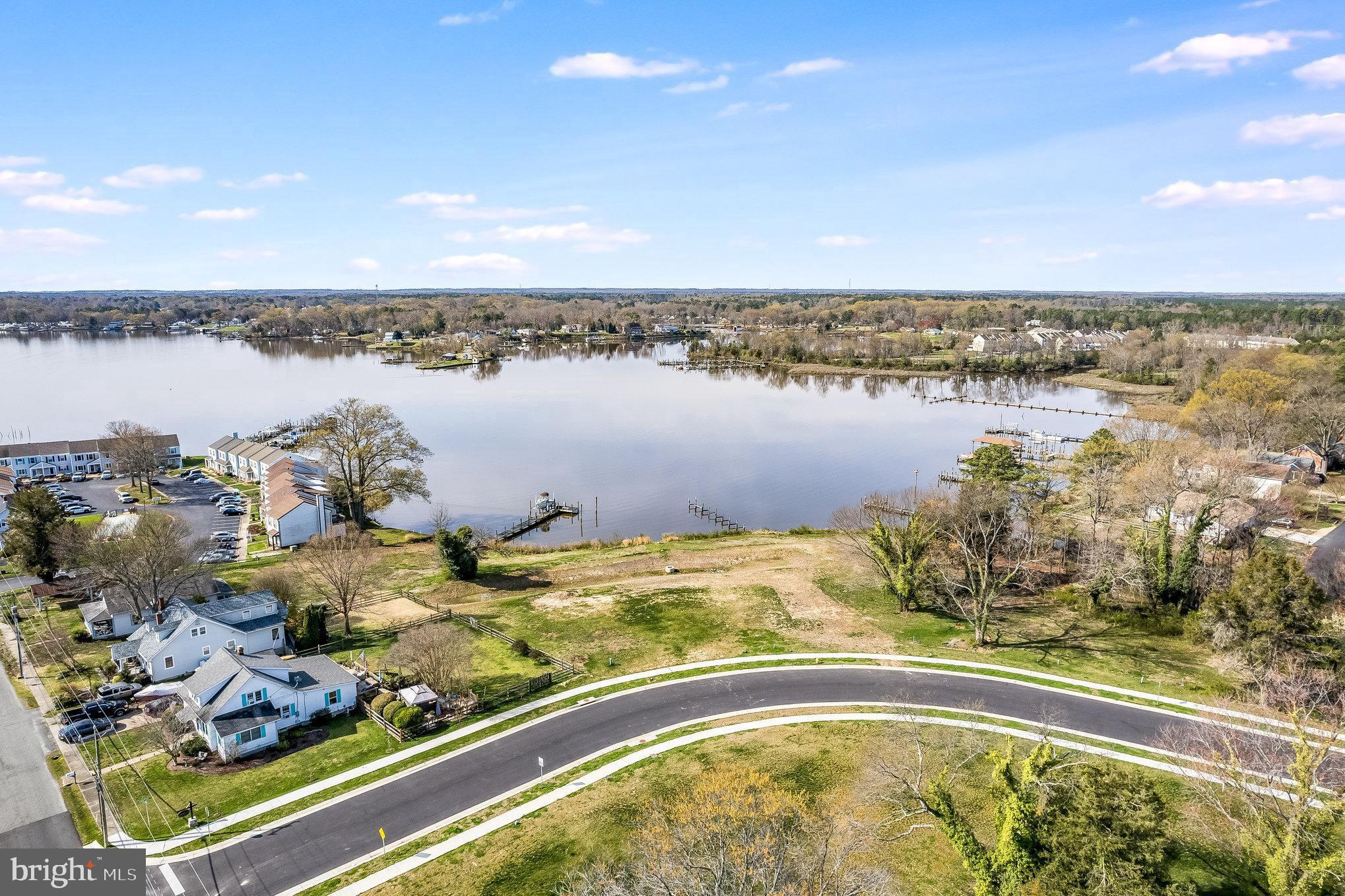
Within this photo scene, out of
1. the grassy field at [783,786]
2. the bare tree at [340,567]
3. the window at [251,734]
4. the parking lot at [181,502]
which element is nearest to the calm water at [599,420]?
the parking lot at [181,502]

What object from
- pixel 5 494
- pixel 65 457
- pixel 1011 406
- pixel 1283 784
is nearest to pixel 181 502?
pixel 5 494

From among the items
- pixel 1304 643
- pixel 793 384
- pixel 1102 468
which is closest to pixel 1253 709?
pixel 1304 643

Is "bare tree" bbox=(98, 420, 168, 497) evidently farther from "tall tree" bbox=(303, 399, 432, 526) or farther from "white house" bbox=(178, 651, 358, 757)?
"white house" bbox=(178, 651, 358, 757)

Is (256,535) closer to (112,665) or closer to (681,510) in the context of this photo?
(112,665)

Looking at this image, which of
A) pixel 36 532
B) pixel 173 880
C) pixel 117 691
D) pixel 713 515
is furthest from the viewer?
pixel 713 515

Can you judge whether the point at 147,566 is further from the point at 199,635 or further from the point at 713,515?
the point at 713,515

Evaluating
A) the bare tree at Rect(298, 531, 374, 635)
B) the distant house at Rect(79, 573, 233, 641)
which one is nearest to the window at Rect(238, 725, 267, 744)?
the bare tree at Rect(298, 531, 374, 635)
